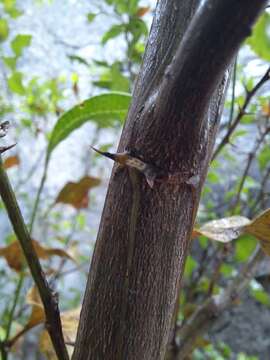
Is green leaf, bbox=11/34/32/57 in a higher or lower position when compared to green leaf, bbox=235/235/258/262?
higher

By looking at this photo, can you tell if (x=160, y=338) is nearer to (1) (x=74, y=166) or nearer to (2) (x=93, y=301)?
(2) (x=93, y=301)

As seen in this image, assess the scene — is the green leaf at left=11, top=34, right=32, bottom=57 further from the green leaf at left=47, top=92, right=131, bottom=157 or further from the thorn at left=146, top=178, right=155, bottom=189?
the thorn at left=146, top=178, right=155, bottom=189

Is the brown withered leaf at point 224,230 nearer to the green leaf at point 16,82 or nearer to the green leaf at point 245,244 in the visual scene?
the green leaf at point 245,244

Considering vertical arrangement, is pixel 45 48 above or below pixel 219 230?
above

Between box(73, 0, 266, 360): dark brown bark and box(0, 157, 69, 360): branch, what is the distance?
17mm

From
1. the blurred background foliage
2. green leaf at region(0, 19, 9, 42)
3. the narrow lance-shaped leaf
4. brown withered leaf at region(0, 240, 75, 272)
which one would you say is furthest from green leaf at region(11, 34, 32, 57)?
the narrow lance-shaped leaf

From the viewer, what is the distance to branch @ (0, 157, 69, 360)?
0.78 feet

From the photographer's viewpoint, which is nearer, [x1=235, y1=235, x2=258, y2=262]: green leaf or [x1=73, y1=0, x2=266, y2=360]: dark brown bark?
[x1=73, y1=0, x2=266, y2=360]: dark brown bark

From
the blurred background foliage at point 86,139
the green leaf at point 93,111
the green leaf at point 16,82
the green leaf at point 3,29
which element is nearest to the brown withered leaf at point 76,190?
the blurred background foliage at point 86,139

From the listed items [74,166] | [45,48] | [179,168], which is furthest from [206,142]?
[74,166]

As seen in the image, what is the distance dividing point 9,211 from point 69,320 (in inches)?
6.5

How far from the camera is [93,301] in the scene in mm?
239

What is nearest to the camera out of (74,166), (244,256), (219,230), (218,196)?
(219,230)

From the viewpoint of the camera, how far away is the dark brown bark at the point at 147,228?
0.21 meters
